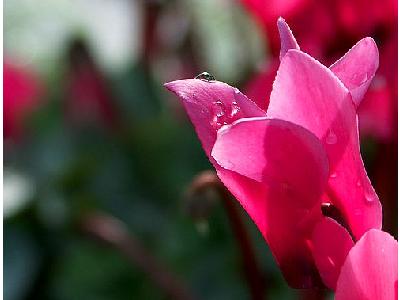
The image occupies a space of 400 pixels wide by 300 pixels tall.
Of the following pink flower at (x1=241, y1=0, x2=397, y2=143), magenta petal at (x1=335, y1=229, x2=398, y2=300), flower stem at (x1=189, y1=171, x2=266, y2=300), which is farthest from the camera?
pink flower at (x1=241, y1=0, x2=397, y2=143)

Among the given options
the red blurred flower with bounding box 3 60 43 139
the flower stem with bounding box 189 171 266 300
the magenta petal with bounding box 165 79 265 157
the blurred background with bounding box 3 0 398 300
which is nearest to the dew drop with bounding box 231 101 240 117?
the magenta petal with bounding box 165 79 265 157

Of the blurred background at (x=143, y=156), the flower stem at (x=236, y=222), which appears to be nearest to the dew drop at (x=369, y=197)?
the flower stem at (x=236, y=222)

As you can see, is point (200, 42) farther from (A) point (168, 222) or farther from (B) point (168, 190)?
(A) point (168, 222)

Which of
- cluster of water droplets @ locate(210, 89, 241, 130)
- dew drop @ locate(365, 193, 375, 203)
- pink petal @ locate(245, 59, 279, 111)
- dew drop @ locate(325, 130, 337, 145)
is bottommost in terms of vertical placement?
pink petal @ locate(245, 59, 279, 111)

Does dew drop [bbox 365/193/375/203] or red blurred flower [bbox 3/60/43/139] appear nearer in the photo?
dew drop [bbox 365/193/375/203]

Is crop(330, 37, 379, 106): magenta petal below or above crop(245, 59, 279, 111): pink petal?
above

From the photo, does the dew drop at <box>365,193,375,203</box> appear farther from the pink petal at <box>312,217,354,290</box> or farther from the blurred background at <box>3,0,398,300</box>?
the blurred background at <box>3,0,398,300</box>
